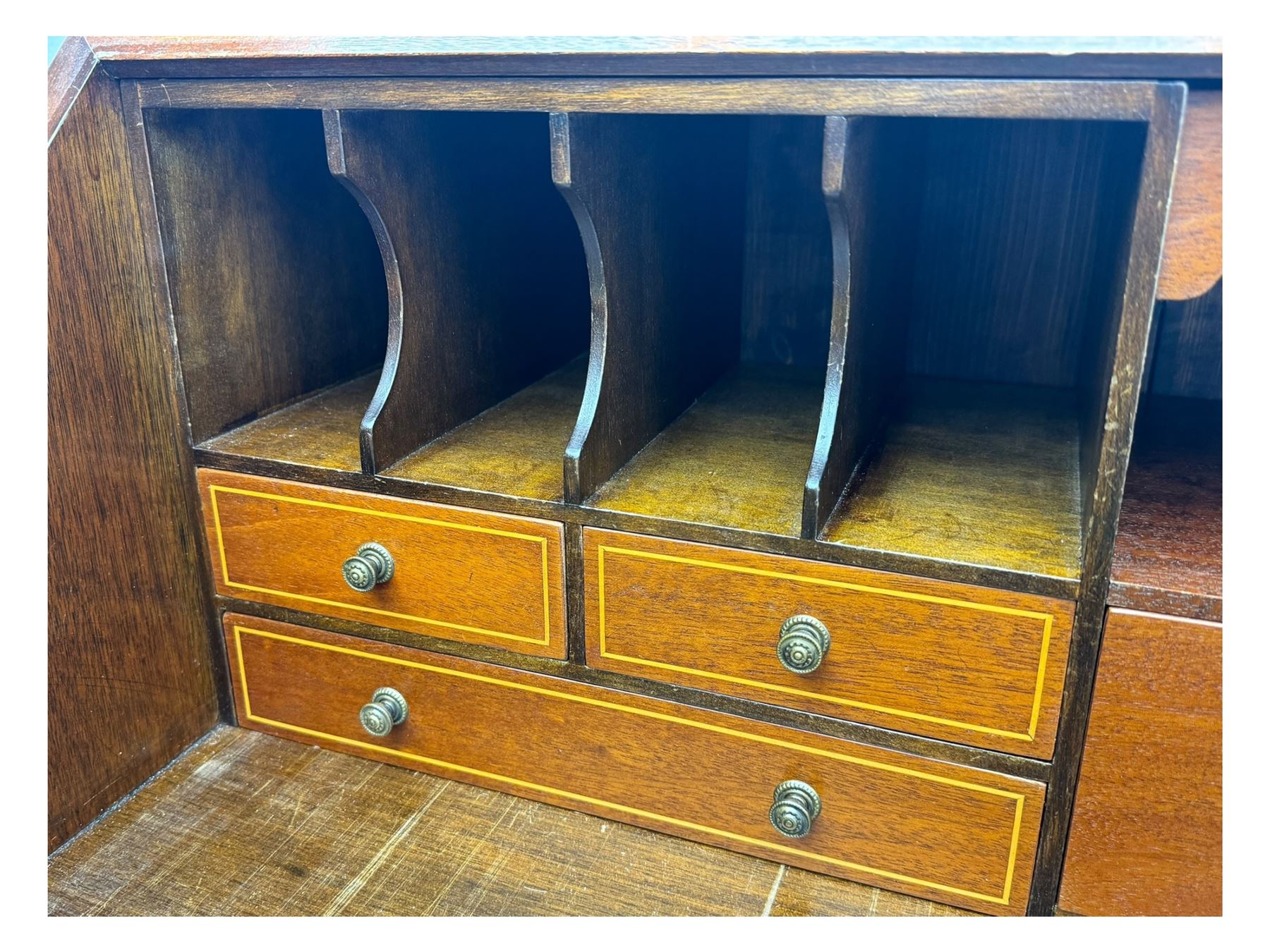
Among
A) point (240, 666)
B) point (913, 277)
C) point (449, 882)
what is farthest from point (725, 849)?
point (913, 277)

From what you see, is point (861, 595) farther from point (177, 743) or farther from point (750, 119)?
point (177, 743)

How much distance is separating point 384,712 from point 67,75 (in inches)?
27.0

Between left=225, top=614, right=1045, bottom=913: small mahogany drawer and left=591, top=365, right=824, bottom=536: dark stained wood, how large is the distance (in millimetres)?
201

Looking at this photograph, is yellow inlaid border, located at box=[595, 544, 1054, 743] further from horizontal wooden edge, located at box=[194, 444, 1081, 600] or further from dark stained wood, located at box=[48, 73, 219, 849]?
dark stained wood, located at box=[48, 73, 219, 849]

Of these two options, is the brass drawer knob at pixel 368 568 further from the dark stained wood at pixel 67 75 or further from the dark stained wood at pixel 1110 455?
the dark stained wood at pixel 1110 455

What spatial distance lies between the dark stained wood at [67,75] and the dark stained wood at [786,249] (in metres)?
0.71

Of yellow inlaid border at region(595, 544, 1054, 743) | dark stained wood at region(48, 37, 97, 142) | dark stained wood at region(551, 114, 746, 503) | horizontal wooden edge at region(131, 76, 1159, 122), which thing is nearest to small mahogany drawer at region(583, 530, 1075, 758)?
yellow inlaid border at region(595, 544, 1054, 743)

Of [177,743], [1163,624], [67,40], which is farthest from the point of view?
[177,743]

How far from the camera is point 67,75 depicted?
0.92m

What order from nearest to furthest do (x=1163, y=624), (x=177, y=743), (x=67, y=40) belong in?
(x=1163, y=624), (x=67, y=40), (x=177, y=743)

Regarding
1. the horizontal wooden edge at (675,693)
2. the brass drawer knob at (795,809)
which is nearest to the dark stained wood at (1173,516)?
the horizontal wooden edge at (675,693)

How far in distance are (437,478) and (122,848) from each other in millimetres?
492

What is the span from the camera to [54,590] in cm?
96

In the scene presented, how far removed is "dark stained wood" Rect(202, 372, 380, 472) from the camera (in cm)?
104
